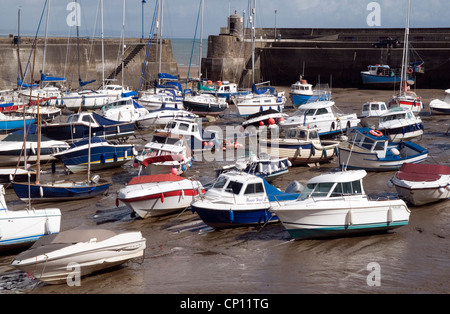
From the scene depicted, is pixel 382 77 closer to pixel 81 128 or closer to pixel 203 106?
pixel 203 106

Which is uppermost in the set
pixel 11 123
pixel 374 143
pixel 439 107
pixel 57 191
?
pixel 439 107

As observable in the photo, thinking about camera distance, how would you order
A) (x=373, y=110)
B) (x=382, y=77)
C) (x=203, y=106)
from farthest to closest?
(x=382, y=77), (x=203, y=106), (x=373, y=110)

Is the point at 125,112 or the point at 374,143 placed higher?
the point at 125,112

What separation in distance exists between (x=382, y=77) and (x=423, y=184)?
80.5ft

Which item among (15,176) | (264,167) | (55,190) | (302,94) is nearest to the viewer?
(55,190)

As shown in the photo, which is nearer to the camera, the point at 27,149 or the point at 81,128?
the point at 27,149

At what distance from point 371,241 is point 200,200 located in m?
3.81

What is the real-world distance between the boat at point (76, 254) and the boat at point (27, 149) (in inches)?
400

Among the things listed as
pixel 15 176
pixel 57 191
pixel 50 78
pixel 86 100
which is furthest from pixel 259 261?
pixel 50 78

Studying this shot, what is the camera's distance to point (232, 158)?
72.5 feet

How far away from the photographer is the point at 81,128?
24.7 m

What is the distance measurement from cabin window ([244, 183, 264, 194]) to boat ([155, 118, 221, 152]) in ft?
26.6

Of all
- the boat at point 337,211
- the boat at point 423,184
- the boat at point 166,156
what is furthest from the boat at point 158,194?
the boat at point 423,184
